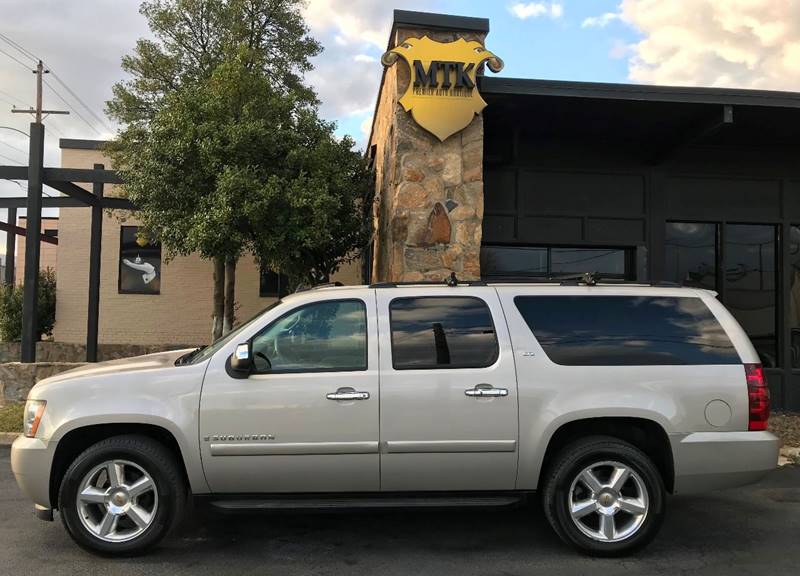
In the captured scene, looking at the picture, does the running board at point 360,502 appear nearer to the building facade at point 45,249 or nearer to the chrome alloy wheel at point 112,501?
the chrome alloy wheel at point 112,501

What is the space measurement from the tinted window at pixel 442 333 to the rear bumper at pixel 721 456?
1386mm

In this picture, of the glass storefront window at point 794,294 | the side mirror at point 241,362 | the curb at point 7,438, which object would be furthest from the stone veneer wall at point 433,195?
the glass storefront window at point 794,294

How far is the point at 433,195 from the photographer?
25.8ft

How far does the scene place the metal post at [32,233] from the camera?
10.7 meters

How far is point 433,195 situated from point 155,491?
4.87 m

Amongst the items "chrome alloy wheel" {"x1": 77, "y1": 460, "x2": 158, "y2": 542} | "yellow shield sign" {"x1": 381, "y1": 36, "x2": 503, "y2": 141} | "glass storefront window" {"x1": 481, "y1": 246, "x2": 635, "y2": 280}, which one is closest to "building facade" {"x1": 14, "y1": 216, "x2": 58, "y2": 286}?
"glass storefront window" {"x1": 481, "y1": 246, "x2": 635, "y2": 280}

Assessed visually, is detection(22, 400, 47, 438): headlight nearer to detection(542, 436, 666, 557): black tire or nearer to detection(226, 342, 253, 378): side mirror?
detection(226, 342, 253, 378): side mirror

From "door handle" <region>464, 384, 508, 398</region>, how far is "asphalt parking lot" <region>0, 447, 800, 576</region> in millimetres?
1065

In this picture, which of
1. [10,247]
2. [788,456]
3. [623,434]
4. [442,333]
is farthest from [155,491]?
[10,247]

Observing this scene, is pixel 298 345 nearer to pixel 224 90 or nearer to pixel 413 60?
pixel 413 60

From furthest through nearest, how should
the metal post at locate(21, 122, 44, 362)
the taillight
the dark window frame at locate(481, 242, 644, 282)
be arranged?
the metal post at locate(21, 122, 44, 362) → the dark window frame at locate(481, 242, 644, 282) → the taillight

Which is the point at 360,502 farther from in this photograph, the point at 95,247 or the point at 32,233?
the point at 95,247

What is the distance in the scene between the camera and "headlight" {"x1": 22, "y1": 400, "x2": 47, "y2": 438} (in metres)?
4.15

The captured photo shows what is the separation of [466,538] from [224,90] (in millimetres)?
6863
